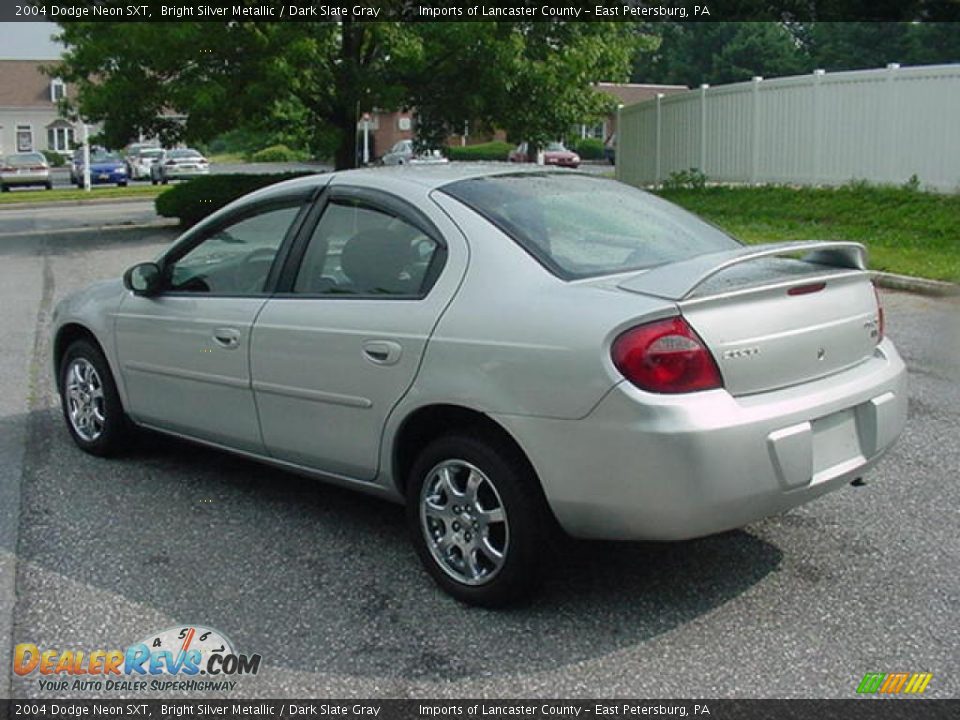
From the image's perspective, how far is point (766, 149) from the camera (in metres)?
18.8

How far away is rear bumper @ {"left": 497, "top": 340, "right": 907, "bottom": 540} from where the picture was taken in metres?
3.46

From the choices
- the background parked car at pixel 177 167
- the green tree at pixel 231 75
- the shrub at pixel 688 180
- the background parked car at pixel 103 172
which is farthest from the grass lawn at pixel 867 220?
the background parked car at pixel 103 172

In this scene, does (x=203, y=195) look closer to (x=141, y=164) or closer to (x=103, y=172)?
(x=103, y=172)

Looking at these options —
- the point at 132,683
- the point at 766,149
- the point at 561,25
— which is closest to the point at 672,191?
the point at 766,149

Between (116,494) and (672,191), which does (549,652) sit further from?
(672,191)

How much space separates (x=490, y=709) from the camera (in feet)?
10.7

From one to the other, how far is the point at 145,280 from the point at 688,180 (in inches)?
654

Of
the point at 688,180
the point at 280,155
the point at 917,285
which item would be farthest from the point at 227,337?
the point at 280,155

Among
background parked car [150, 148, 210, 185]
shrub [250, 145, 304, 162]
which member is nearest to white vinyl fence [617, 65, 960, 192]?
background parked car [150, 148, 210, 185]

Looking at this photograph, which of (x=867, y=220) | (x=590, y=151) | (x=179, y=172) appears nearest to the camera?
(x=867, y=220)

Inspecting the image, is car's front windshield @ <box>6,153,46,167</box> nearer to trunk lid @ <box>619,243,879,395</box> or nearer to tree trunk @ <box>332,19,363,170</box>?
tree trunk @ <box>332,19,363,170</box>

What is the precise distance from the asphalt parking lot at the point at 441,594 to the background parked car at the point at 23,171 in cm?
4059

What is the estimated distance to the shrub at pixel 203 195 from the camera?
21.1 meters

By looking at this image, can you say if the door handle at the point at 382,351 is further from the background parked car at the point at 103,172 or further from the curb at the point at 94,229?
the background parked car at the point at 103,172
